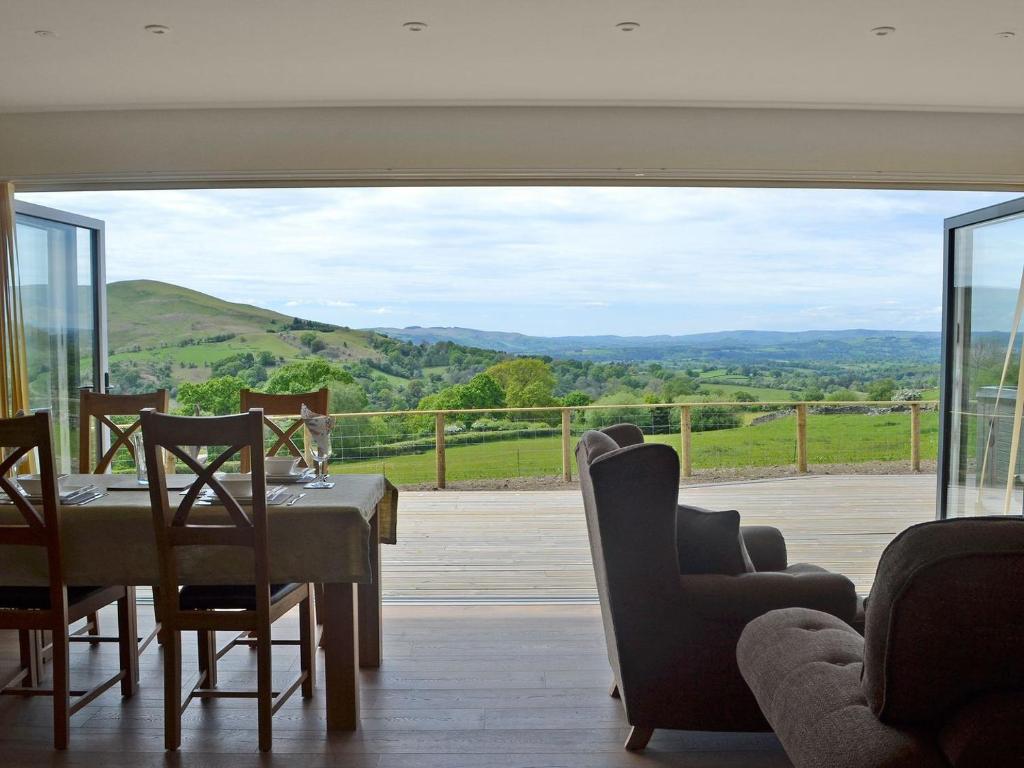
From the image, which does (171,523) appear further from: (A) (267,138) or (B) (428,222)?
(B) (428,222)

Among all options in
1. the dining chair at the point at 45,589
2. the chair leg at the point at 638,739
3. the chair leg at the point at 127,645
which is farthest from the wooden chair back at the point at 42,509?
the chair leg at the point at 638,739

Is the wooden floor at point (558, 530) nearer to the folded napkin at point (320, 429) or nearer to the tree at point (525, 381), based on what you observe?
the tree at point (525, 381)

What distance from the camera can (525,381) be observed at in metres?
8.42

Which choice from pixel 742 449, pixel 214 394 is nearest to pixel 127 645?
pixel 214 394

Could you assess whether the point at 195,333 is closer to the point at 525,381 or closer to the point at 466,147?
the point at 525,381

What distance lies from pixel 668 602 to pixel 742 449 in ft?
19.3

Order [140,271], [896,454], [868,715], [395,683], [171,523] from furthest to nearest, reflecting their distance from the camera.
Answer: [896,454]
[140,271]
[395,683]
[171,523]
[868,715]

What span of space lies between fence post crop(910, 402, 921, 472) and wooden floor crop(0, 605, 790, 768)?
5701 millimetres

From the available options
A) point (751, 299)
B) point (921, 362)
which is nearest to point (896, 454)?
point (921, 362)

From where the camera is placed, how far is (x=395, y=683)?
351cm

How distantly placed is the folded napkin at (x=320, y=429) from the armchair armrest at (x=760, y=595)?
146 centimetres

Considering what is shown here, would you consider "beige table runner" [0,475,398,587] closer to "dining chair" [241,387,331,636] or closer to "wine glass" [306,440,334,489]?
"wine glass" [306,440,334,489]

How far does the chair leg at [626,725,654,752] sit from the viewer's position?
2.86 m

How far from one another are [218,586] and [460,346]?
5.79 m
